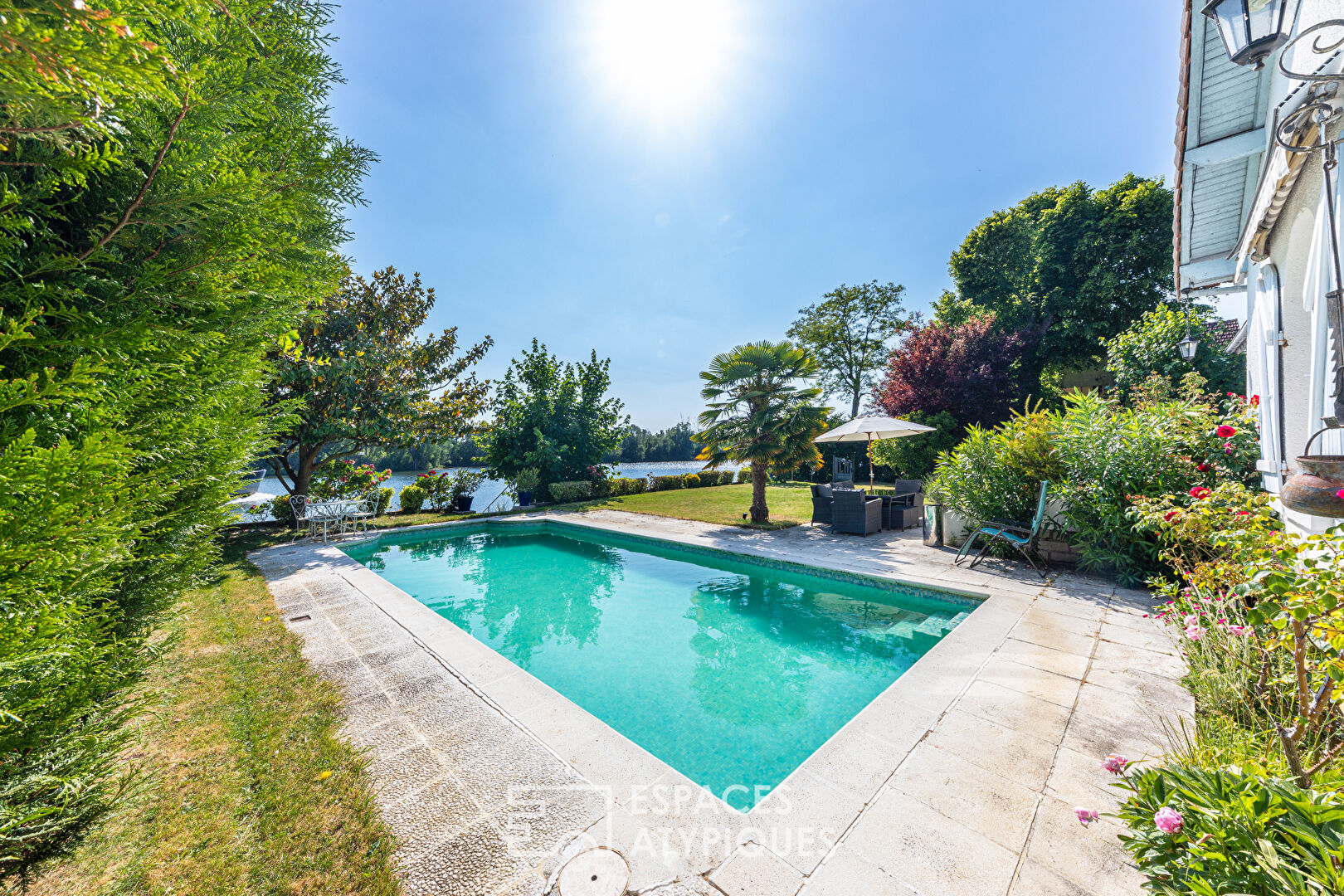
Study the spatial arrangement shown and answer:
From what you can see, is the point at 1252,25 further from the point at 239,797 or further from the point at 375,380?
the point at 375,380

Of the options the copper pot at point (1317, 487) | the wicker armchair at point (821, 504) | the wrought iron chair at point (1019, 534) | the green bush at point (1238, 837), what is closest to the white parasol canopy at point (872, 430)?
the wicker armchair at point (821, 504)

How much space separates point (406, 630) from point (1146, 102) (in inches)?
504

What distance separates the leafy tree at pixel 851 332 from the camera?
1072 inches

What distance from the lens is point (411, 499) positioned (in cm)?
1490

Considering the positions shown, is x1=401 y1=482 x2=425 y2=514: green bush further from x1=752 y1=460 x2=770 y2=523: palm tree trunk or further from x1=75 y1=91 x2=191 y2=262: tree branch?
x1=75 y1=91 x2=191 y2=262: tree branch

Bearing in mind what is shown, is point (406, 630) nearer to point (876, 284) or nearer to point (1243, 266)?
point (1243, 266)

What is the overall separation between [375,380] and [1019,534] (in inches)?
544

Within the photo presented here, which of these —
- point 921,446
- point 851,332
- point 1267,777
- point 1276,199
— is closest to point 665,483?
point 921,446

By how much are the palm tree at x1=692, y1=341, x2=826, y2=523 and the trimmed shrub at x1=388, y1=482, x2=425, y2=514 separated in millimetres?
10153

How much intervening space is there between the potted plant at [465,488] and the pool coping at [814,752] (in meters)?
10.7

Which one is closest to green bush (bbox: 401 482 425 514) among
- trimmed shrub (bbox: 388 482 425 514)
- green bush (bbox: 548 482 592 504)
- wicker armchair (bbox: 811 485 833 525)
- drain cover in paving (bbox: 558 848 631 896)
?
trimmed shrub (bbox: 388 482 425 514)

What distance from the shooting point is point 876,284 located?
27.0m

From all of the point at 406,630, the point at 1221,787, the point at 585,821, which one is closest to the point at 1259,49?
the point at 1221,787

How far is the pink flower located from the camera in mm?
1565
